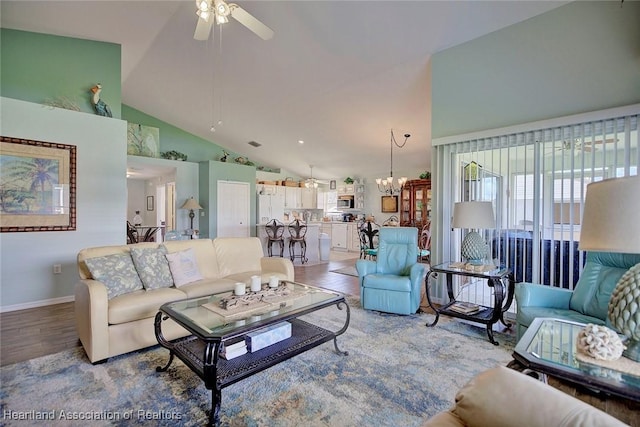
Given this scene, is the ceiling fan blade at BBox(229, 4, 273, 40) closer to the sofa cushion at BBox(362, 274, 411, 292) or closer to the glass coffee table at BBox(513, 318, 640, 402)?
the sofa cushion at BBox(362, 274, 411, 292)

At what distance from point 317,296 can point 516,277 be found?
8.18 ft

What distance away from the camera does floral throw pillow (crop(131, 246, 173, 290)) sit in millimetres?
2865

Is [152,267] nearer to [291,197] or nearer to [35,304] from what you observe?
[35,304]

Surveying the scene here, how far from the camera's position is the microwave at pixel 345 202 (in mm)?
9688

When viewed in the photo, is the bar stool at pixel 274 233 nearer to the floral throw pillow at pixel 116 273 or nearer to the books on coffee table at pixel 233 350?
the floral throw pillow at pixel 116 273

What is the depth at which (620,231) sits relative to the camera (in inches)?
42.2

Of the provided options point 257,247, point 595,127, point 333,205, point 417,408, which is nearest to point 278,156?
point 333,205

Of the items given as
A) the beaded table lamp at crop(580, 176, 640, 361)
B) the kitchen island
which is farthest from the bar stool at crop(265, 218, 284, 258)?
the beaded table lamp at crop(580, 176, 640, 361)

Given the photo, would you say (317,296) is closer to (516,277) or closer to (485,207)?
(485,207)

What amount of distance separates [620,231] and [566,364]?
59 centimetres

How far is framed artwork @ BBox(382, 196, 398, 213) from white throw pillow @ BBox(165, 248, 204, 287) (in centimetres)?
652

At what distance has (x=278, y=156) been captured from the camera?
29.3ft

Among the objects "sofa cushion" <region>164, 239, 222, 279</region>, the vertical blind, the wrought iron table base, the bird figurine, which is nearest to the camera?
the wrought iron table base

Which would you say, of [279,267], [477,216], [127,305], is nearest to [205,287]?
[127,305]
